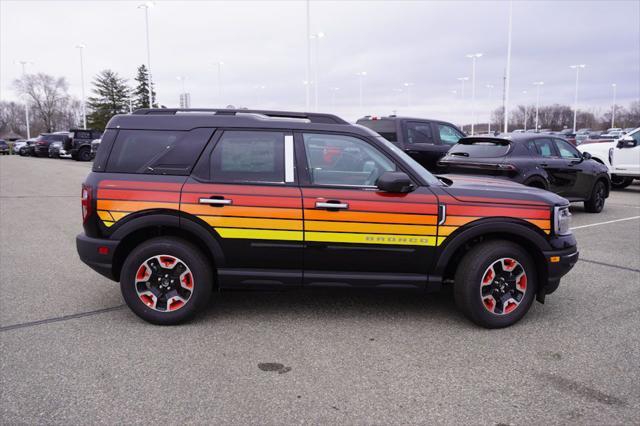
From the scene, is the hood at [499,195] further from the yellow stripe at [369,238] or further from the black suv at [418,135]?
the black suv at [418,135]

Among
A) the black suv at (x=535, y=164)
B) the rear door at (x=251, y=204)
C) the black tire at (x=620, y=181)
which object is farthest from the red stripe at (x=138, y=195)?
the black tire at (x=620, y=181)

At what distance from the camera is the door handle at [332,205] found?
14.0 feet

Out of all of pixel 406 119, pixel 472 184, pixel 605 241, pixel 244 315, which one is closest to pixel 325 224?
pixel 244 315

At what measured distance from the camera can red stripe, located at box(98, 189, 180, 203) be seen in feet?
14.2

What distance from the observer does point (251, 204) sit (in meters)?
4.29

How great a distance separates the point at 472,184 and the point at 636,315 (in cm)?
190

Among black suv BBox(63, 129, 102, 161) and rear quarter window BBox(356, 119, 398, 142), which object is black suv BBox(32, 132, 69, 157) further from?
rear quarter window BBox(356, 119, 398, 142)

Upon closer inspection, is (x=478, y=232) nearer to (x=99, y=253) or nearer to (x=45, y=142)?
(x=99, y=253)

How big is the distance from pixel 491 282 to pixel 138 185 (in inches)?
122

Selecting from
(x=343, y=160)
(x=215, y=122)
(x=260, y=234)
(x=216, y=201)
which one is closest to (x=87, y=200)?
(x=216, y=201)

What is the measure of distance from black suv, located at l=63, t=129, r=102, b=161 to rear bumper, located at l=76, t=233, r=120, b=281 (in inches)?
1139

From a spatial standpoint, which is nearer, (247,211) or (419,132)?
(247,211)

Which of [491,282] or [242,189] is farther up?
[242,189]

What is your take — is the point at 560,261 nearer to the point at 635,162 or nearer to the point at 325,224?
the point at 325,224
